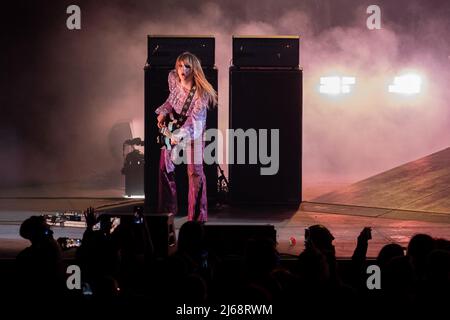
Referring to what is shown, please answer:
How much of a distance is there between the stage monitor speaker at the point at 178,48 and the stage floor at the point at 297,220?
2.10 metres

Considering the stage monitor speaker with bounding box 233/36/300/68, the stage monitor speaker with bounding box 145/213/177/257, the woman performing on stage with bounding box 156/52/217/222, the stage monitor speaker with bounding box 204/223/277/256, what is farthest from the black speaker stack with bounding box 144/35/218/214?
the stage monitor speaker with bounding box 204/223/277/256

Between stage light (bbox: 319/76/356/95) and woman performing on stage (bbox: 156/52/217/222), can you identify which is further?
stage light (bbox: 319/76/356/95)

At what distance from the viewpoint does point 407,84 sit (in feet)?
47.6

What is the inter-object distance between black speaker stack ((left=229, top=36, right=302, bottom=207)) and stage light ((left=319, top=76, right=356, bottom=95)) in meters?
3.24

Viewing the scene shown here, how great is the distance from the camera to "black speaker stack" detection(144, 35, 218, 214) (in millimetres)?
10586

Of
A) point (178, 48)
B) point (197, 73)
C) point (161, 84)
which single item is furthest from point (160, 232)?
point (178, 48)

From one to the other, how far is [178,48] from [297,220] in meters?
2.78

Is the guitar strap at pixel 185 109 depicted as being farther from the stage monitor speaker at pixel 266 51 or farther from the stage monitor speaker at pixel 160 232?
the stage monitor speaker at pixel 160 232

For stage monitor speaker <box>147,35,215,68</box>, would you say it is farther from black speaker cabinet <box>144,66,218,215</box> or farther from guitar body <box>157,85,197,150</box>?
guitar body <box>157,85,197,150</box>

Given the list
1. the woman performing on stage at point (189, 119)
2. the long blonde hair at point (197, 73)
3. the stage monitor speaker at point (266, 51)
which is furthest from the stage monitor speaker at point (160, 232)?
the stage monitor speaker at point (266, 51)

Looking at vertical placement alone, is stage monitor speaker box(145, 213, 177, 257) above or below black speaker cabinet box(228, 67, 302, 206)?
below

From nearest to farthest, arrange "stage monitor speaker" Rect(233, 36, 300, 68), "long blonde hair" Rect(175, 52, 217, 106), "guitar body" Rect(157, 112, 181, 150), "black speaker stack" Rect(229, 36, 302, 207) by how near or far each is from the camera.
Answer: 1. "long blonde hair" Rect(175, 52, 217, 106)
2. "guitar body" Rect(157, 112, 181, 150)
3. "stage monitor speaker" Rect(233, 36, 300, 68)
4. "black speaker stack" Rect(229, 36, 302, 207)

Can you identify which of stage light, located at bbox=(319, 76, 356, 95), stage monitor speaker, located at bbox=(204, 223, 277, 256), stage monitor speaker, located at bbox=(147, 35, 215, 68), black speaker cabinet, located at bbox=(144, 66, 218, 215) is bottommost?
stage monitor speaker, located at bbox=(204, 223, 277, 256)

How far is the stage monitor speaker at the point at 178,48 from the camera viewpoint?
34.7 feet
